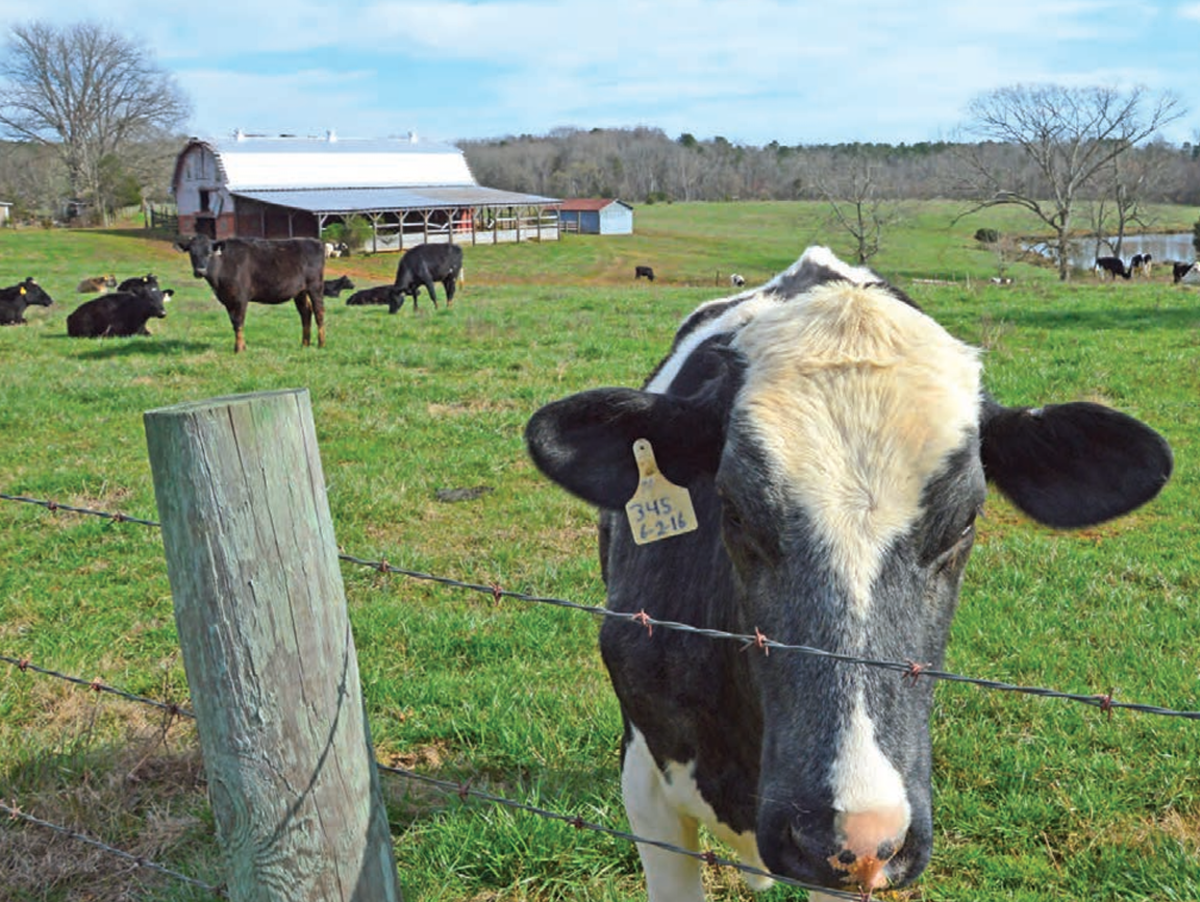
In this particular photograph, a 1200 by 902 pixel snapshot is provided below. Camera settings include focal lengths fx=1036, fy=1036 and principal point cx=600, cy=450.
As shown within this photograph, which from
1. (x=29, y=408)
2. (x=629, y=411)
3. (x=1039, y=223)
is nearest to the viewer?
(x=629, y=411)

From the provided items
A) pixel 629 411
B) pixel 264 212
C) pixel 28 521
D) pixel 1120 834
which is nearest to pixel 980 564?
pixel 1120 834

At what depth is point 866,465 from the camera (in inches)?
93.2

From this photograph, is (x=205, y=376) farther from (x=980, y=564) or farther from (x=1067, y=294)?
(x=1067, y=294)

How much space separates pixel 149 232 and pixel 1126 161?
5648cm

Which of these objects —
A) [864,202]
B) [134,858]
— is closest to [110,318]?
[134,858]

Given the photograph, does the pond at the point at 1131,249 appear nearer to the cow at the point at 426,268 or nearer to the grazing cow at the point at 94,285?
the cow at the point at 426,268

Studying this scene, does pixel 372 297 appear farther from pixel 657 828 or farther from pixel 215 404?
pixel 215 404

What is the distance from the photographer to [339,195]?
5938 cm

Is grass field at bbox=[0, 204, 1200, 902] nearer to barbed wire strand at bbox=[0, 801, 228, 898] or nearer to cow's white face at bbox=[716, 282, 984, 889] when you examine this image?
barbed wire strand at bbox=[0, 801, 228, 898]

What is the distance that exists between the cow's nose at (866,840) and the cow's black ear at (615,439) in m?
1.12

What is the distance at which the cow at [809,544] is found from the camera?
211 cm

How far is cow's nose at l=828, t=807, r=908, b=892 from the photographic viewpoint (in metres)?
1.97

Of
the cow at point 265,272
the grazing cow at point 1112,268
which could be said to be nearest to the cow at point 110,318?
the cow at point 265,272

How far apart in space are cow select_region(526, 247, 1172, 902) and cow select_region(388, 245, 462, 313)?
23.6 meters
